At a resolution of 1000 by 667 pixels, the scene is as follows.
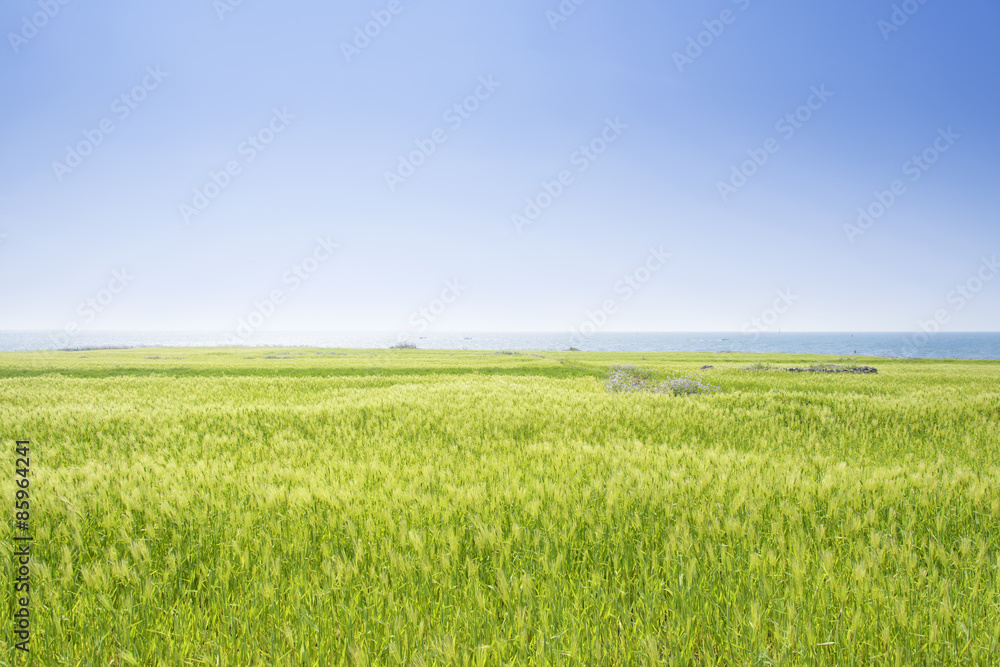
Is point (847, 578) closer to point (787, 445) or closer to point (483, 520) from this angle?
point (483, 520)

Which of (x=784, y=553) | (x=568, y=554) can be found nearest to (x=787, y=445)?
(x=784, y=553)

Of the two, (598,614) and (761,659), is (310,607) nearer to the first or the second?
(598,614)

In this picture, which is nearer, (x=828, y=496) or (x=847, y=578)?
(x=847, y=578)

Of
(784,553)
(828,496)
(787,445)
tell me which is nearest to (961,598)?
(784,553)

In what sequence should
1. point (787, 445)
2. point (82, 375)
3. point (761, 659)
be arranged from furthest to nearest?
point (82, 375)
point (787, 445)
point (761, 659)

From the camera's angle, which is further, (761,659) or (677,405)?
(677,405)

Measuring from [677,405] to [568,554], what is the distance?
29.7 feet

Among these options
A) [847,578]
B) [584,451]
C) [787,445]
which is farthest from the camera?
[787,445]

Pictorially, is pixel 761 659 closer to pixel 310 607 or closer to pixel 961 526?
pixel 310 607

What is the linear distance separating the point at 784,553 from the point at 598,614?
1.84m

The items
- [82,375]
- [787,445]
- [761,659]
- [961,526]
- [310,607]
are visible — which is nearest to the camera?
[761,659]

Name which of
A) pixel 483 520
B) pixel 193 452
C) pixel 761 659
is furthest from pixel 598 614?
pixel 193 452

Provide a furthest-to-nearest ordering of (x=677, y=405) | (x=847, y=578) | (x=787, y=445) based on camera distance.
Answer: (x=677, y=405) < (x=787, y=445) < (x=847, y=578)

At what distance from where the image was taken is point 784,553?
3359 millimetres
